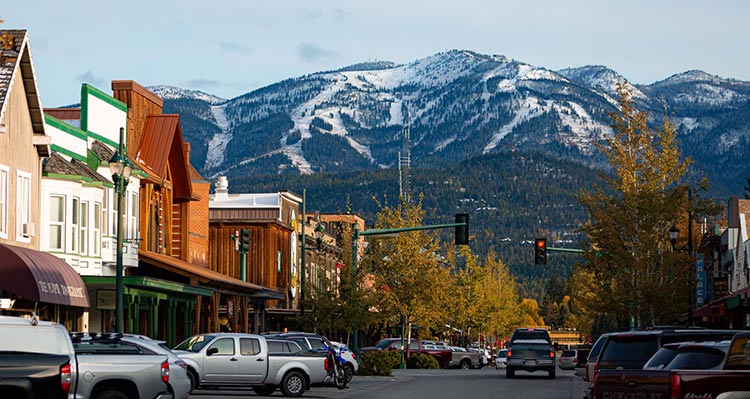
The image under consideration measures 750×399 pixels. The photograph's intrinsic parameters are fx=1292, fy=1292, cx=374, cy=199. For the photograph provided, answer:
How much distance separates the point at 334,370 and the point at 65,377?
66.4 ft

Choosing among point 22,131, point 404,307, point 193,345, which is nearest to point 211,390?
point 193,345

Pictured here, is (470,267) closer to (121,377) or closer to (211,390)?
(211,390)

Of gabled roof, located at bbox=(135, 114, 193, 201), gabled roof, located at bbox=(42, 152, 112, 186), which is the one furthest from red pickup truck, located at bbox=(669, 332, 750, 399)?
gabled roof, located at bbox=(135, 114, 193, 201)

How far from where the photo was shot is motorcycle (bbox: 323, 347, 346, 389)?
38.4m

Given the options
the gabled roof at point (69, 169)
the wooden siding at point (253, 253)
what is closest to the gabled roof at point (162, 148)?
the gabled roof at point (69, 169)

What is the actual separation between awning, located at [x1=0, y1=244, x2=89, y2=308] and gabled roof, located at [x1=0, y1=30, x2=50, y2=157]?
3751mm

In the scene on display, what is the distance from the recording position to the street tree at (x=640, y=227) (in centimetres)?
5456

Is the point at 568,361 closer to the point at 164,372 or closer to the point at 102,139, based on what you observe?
the point at 102,139

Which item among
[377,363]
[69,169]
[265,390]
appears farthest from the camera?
[377,363]

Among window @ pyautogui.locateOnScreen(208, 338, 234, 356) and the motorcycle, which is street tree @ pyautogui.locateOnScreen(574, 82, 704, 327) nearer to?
the motorcycle

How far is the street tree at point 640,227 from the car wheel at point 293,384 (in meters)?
22.6

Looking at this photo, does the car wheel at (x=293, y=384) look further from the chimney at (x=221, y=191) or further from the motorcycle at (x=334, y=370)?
the chimney at (x=221, y=191)

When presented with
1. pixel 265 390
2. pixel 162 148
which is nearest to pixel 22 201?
pixel 265 390

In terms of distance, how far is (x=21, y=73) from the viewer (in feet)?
120
